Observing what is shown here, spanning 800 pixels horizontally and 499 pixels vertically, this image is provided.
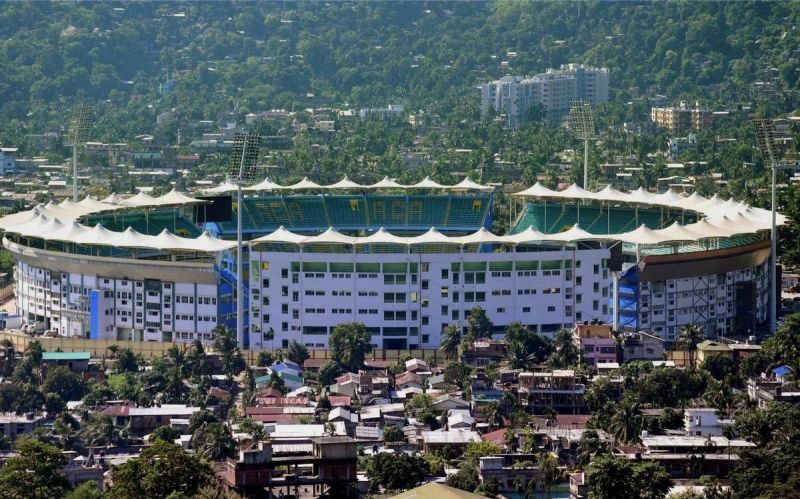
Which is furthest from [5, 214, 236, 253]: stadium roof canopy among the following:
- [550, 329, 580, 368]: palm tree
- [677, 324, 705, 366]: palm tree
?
[677, 324, 705, 366]: palm tree

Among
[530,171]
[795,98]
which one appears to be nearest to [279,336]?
[530,171]

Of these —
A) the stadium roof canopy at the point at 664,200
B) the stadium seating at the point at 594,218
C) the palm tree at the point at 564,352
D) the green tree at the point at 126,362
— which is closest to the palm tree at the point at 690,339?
the palm tree at the point at 564,352

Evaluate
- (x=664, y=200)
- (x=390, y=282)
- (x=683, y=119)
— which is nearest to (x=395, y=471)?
(x=390, y=282)

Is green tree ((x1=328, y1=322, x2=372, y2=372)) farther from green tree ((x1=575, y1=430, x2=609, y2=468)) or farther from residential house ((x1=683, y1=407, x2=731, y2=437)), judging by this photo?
green tree ((x1=575, y1=430, x2=609, y2=468))

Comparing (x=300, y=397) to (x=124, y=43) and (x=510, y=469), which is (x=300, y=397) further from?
(x=124, y=43)

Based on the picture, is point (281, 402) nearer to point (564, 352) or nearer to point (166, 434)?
point (166, 434)

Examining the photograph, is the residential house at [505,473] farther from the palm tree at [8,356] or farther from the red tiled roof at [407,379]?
the palm tree at [8,356]
